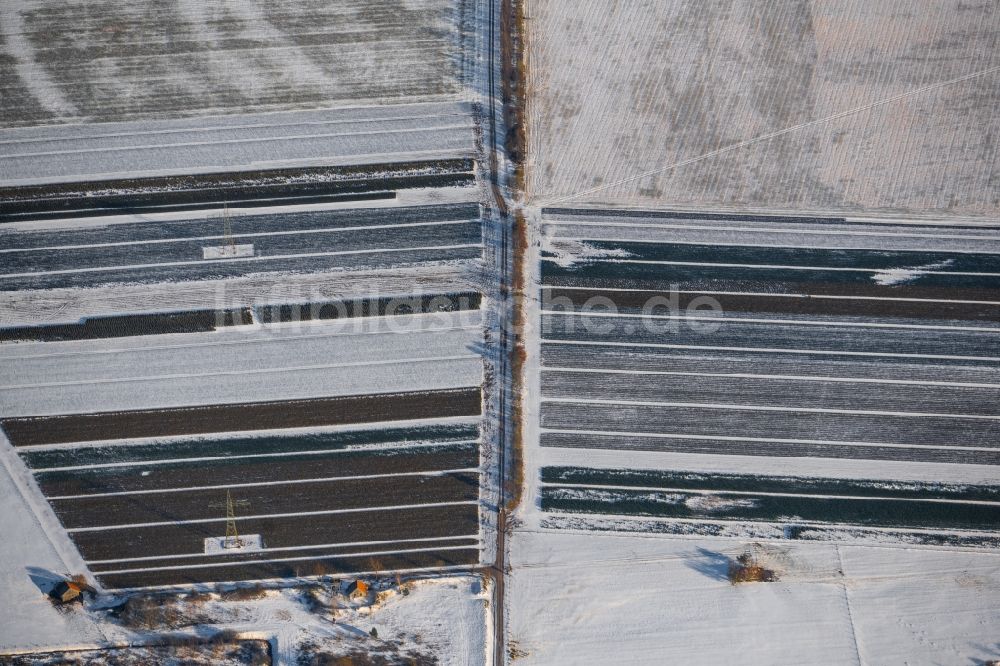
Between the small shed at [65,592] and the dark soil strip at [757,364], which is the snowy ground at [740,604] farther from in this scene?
the small shed at [65,592]

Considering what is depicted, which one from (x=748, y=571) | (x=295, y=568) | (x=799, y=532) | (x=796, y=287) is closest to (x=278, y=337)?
(x=295, y=568)

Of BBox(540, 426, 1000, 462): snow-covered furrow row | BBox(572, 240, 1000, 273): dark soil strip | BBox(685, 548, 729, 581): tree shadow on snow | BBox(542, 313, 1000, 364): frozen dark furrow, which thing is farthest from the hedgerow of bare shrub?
BBox(572, 240, 1000, 273): dark soil strip

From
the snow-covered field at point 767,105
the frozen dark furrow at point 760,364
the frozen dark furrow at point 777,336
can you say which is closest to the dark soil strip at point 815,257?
the snow-covered field at point 767,105

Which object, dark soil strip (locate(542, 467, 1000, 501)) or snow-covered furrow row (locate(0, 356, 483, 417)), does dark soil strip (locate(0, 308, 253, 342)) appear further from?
dark soil strip (locate(542, 467, 1000, 501))

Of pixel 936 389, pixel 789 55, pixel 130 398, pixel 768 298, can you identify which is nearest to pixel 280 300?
pixel 130 398

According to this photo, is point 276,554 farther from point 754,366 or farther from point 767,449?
point 754,366

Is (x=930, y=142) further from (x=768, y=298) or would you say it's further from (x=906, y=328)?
(x=768, y=298)
